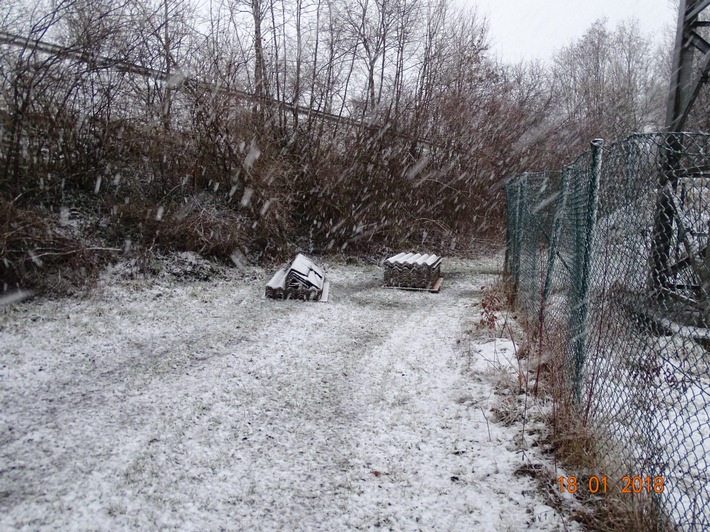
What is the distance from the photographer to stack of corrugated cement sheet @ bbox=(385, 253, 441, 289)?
966 centimetres

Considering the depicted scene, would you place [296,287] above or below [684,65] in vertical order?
below

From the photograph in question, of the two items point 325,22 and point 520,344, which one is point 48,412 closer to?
point 520,344

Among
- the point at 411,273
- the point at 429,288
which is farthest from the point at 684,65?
the point at 411,273

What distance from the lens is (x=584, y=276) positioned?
3.42 m

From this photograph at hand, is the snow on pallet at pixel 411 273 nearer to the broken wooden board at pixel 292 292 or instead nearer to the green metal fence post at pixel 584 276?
the broken wooden board at pixel 292 292

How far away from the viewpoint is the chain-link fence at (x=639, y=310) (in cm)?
239

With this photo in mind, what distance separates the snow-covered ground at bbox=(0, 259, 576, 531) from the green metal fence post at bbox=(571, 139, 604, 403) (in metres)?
0.68

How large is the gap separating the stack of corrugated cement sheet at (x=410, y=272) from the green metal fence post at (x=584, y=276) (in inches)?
231

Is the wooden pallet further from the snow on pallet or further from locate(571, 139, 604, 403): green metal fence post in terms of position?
locate(571, 139, 604, 403): green metal fence post

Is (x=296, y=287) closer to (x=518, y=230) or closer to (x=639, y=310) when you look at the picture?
(x=518, y=230)

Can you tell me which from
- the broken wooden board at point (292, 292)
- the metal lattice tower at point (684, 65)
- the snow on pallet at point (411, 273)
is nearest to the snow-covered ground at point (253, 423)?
the broken wooden board at point (292, 292)

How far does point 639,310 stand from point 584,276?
26.2 inches

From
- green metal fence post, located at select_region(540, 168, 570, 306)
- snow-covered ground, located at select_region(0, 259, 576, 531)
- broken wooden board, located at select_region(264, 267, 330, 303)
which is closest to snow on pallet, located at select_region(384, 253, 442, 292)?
broken wooden board, located at select_region(264, 267, 330, 303)

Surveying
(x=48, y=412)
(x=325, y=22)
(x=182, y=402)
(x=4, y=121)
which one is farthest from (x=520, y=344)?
(x=325, y=22)
